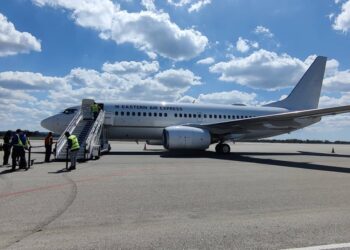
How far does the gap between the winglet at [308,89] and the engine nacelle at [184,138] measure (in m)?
11.9

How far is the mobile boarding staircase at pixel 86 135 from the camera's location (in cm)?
1836

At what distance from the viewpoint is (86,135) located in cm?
2031

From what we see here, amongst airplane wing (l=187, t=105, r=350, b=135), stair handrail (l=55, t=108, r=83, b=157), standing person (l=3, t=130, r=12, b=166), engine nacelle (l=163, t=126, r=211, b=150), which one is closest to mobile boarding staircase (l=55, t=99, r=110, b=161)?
stair handrail (l=55, t=108, r=83, b=157)

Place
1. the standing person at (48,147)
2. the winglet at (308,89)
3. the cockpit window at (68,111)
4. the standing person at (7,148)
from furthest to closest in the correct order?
1. the winglet at (308,89)
2. the cockpit window at (68,111)
3. the standing person at (48,147)
4. the standing person at (7,148)

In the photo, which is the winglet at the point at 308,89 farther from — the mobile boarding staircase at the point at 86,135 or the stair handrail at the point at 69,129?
the stair handrail at the point at 69,129

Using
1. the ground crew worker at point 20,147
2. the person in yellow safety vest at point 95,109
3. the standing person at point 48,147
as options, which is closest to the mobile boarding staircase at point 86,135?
the person in yellow safety vest at point 95,109

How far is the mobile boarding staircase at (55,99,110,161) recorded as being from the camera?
18359 millimetres

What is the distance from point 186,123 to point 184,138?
4.12m

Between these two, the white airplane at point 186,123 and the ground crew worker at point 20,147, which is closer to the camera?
the ground crew worker at point 20,147

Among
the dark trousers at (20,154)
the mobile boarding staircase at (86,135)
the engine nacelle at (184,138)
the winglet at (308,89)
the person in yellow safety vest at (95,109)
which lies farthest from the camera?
the winglet at (308,89)

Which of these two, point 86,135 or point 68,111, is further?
point 68,111

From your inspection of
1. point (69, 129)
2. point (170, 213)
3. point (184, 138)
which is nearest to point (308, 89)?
point (184, 138)

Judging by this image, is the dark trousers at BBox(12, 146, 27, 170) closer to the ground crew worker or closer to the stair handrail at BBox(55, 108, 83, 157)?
the ground crew worker

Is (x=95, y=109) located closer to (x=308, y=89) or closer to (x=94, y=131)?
(x=94, y=131)
